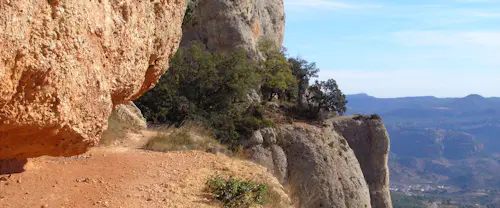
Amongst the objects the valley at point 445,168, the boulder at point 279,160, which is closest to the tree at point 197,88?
the boulder at point 279,160

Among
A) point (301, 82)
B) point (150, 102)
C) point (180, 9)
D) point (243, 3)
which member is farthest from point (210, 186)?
point (301, 82)

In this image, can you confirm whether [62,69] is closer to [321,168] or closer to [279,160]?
[279,160]

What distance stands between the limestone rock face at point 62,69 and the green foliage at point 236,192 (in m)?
2.40

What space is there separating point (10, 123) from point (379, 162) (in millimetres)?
26768

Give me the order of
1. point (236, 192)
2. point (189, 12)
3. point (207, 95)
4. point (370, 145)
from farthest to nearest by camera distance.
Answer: point (370, 145), point (189, 12), point (207, 95), point (236, 192)

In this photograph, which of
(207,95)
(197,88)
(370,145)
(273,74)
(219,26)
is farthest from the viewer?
(370,145)

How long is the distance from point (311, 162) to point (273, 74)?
683cm

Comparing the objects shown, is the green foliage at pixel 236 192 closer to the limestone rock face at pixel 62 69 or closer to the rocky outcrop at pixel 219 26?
the limestone rock face at pixel 62 69

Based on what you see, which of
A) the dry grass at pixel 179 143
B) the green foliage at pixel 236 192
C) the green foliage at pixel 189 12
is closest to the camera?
the green foliage at pixel 236 192

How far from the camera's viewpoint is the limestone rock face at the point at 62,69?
3580 mm

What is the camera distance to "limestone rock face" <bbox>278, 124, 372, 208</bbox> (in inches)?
737

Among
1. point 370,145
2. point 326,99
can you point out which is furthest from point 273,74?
point 370,145

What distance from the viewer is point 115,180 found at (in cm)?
682

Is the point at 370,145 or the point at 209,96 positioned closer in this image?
the point at 209,96
